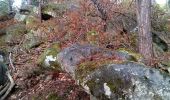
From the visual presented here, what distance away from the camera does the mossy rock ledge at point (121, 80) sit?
570cm

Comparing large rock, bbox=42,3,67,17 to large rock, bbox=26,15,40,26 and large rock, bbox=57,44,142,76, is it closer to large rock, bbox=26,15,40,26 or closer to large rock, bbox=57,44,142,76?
large rock, bbox=26,15,40,26

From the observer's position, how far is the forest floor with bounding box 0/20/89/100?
8.16 metres

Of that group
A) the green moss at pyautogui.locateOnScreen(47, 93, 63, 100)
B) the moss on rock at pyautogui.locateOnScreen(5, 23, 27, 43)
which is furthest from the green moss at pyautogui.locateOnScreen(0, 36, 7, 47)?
the green moss at pyautogui.locateOnScreen(47, 93, 63, 100)

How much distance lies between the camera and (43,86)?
9.27 m

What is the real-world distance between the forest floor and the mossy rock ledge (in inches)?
53.7

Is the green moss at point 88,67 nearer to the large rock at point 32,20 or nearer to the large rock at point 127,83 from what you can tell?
the large rock at point 127,83

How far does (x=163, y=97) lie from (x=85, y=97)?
256 centimetres

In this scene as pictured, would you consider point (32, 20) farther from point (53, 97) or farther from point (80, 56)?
point (80, 56)

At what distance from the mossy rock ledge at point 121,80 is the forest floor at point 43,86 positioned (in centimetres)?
136

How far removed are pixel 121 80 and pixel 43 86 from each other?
3.94m

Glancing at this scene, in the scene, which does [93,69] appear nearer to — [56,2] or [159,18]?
[159,18]

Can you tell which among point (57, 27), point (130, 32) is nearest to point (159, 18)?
point (130, 32)

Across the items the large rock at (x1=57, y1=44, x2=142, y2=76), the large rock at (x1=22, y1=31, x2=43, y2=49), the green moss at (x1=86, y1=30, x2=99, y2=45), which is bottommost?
the large rock at (x1=22, y1=31, x2=43, y2=49)

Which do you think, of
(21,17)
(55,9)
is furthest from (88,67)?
(21,17)
